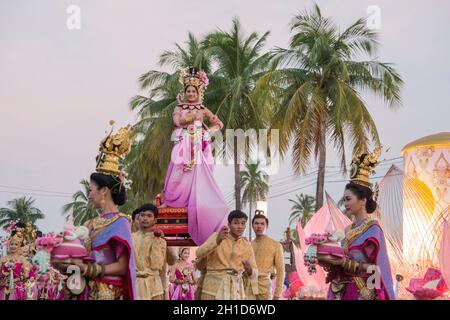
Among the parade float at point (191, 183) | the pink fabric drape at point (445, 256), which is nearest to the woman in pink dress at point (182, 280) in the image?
the parade float at point (191, 183)

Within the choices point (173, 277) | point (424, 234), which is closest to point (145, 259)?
point (173, 277)

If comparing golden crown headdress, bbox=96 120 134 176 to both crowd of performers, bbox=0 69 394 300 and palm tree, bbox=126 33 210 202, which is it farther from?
palm tree, bbox=126 33 210 202

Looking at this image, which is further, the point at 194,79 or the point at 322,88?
the point at 322,88

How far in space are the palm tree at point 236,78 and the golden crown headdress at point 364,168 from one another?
14821mm

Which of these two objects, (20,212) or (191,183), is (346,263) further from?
(20,212)

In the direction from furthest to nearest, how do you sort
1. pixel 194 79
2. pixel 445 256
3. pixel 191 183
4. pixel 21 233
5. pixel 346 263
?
1. pixel 445 256
2. pixel 21 233
3. pixel 194 79
4. pixel 191 183
5. pixel 346 263

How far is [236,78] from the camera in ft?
79.2

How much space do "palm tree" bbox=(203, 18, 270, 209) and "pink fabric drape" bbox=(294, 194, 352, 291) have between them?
771cm

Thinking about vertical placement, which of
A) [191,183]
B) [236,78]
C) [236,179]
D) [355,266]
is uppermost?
[236,78]

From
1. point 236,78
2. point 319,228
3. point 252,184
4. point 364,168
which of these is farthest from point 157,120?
point 252,184

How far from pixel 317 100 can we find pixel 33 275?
984 centimetres

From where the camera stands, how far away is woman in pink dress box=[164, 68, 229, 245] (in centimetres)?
1123

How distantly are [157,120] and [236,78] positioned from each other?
8.56 feet

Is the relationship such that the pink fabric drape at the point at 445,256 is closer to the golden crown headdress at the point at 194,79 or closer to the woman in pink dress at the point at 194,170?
the woman in pink dress at the point at 194,170
